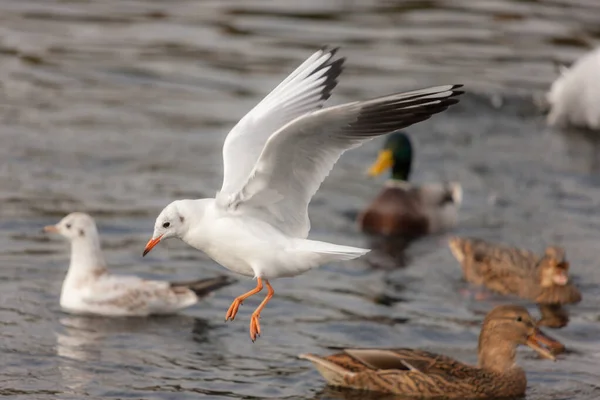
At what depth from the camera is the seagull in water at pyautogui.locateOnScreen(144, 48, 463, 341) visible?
6.77 m

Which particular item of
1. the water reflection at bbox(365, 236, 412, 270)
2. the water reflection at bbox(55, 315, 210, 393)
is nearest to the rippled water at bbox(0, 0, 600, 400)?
the water reflection at bbox(55, 315, 210, 393)

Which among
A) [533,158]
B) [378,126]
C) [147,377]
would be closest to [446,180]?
[533,158]

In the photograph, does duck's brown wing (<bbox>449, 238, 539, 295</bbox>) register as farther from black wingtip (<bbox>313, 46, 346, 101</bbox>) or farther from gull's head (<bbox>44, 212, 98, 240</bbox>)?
black wingtip (<bbox>313, 46, 346, 101</bbox>)

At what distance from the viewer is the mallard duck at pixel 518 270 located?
10.8 metres

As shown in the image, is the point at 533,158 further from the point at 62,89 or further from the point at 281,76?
the point at 62,89

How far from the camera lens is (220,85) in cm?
1762

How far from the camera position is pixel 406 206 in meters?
13.2

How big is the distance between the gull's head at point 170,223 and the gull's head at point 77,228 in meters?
A: 3.12

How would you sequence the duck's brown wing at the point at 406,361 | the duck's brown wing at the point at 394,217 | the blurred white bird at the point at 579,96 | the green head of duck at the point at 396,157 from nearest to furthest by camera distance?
the duck's brown wing at the point at 406,361 < the duck's brown wing at the point at 394,217 < the green head of duck at the point at 396,157 < the blurred white bird at the point at 579,96

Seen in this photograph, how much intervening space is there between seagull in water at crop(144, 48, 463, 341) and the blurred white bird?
32.2 ft

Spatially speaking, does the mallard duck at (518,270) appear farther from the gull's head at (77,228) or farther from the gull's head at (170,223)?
the gull's head at (170,223)

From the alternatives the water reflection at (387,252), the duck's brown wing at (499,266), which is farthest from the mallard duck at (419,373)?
the water reflection at (387,252)

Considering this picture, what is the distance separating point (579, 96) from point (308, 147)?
10.9 meters

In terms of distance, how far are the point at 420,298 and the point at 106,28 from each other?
410 inches
